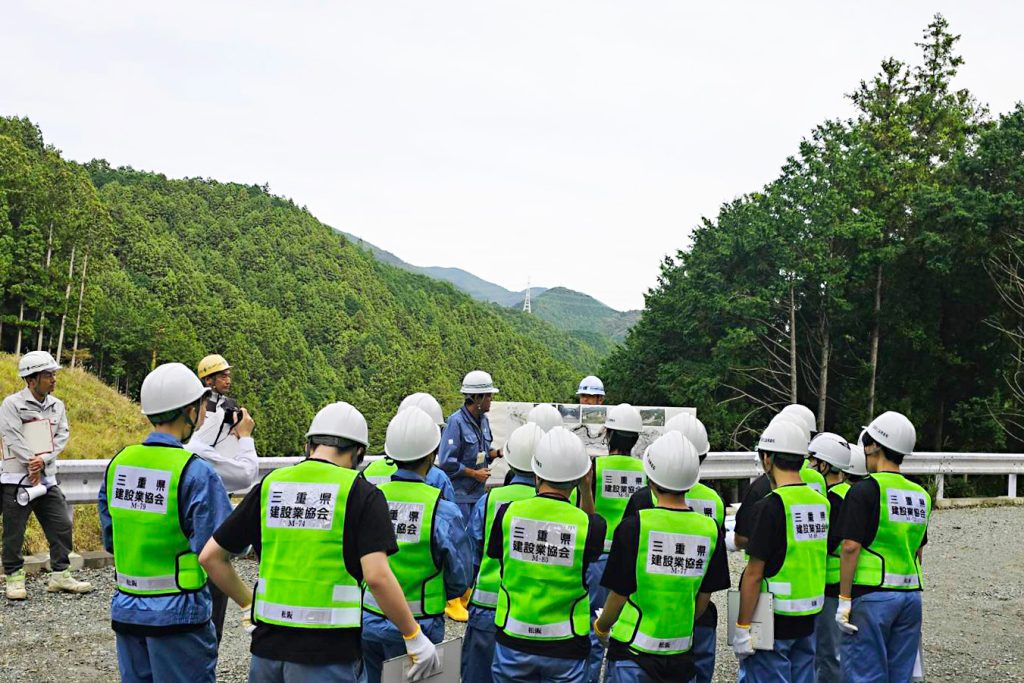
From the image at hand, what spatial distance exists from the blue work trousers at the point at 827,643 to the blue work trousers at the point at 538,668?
2328mm

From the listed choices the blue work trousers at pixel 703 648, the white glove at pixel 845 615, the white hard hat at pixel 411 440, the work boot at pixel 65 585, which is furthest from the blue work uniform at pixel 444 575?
the work boot at pixel 65 585

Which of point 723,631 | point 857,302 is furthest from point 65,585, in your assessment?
point 857,302

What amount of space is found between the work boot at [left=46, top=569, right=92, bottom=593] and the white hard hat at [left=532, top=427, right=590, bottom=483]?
5.59m

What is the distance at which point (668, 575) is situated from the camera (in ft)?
14.2

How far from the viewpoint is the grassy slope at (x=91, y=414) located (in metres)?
39.7

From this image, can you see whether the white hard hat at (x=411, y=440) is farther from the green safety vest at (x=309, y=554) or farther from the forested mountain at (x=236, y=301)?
the forested mountain at (x=236, y=301)

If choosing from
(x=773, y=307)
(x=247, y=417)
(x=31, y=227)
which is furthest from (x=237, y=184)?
(x=247, y=417)

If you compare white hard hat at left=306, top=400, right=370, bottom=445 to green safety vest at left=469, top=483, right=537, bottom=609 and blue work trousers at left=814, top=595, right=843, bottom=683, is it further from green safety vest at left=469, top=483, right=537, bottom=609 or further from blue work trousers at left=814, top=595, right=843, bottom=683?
blue work trousers at left=814, top=595, right=843, bottom=683

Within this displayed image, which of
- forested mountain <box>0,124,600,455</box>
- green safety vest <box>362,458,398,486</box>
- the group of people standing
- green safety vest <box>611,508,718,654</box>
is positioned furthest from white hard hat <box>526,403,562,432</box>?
forested mountain <box>0,124,600,455</box>

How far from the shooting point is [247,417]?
20.2 feet

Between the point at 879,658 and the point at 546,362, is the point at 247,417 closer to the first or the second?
the point at 879,658

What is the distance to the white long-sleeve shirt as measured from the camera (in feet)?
19.7

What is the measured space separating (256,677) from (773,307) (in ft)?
105

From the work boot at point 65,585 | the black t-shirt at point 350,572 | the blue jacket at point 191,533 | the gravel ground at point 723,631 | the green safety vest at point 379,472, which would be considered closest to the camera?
the black t-shirt at point 350,572
